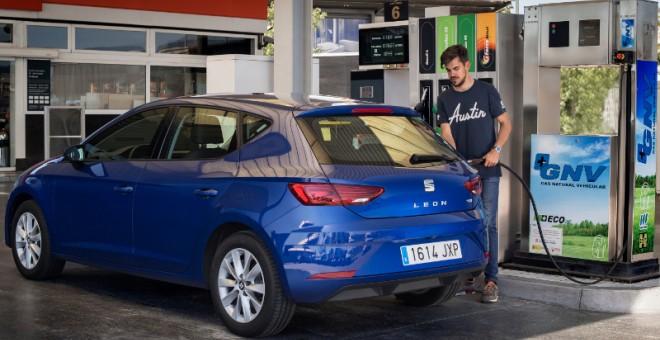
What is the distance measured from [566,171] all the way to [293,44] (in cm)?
600

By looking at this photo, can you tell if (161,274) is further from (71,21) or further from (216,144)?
(71,21)

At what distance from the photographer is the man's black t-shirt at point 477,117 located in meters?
8.09

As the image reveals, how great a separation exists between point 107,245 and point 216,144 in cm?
127

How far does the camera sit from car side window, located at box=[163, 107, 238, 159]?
6.95 m

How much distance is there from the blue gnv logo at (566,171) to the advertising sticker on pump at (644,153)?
1.07ft

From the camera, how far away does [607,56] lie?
27.7 feet

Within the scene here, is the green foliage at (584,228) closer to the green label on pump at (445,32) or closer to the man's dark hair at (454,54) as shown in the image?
the man's dark hair at (454,54)

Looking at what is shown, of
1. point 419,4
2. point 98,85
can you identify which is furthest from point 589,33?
point 419,4

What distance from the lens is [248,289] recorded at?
21.5 ft

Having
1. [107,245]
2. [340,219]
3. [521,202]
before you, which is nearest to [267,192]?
[340,219]

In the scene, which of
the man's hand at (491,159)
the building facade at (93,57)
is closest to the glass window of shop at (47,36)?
the building facade at (93,57)

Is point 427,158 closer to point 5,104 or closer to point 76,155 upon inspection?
point 76,155

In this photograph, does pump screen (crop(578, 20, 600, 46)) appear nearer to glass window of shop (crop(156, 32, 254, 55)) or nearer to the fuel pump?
the fuel pump

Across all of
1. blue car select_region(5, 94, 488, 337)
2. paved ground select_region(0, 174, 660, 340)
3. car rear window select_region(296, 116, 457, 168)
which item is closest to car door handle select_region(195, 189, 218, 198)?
blue car select_region(5, 94, 488, 337)
